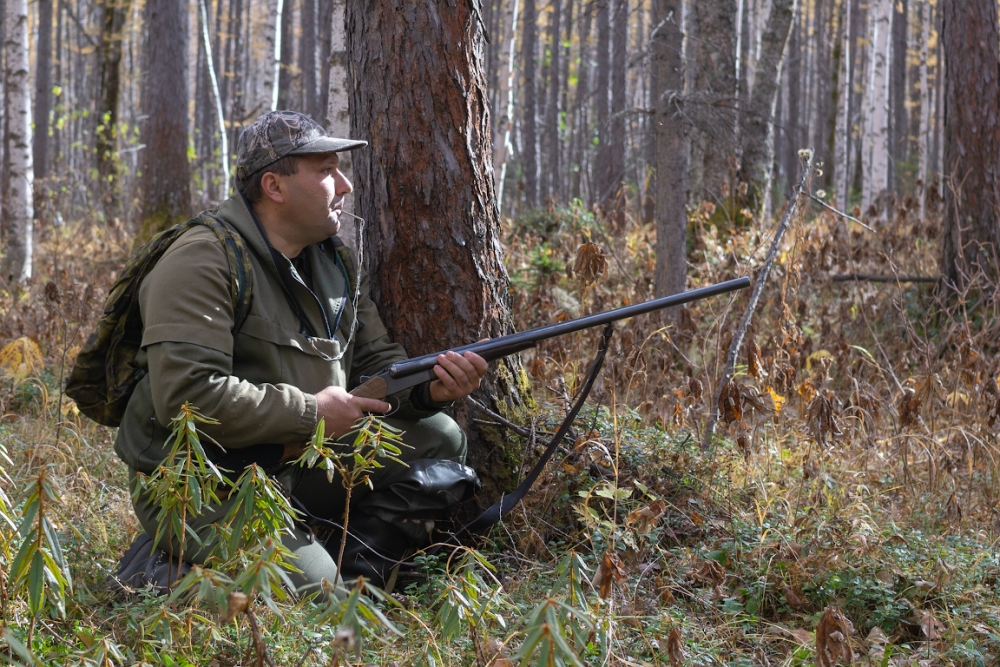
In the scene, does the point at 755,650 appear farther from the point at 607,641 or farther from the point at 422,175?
the point at 422,175

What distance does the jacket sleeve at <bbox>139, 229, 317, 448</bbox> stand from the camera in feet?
9.40

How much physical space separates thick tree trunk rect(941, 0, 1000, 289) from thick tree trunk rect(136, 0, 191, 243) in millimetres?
8192

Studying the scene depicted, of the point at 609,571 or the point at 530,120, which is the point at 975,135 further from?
the point at 530,120

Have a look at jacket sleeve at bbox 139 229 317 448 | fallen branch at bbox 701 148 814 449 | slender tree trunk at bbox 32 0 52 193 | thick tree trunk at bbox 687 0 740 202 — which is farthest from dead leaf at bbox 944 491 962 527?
slender tree trunk at bbox 32 0 52 193

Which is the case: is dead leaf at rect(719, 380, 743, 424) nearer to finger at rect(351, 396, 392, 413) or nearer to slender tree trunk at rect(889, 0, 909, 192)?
finger at rect(351, 396, 392, 413)

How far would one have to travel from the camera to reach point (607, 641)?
2.47 meters

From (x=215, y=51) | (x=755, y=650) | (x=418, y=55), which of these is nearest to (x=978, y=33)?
Answer: (x=418, y=55)

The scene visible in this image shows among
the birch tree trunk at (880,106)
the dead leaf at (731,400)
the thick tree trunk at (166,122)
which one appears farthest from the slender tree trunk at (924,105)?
the dead leaf at (731,400)

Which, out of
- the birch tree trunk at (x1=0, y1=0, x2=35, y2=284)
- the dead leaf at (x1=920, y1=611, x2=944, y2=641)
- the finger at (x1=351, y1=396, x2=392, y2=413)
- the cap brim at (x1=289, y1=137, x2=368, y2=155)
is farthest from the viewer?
the birch tree trunk at (x1=0, y1=0, x2=35, y2=284)

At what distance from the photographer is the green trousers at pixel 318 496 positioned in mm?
3027

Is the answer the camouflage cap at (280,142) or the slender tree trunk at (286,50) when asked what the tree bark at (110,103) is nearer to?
the slender tree trunk at (286,50)

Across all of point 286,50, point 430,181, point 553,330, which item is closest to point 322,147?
point 430,181

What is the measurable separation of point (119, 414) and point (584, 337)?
Answer: 3.50 meters

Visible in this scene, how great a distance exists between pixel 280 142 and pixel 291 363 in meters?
0.82
